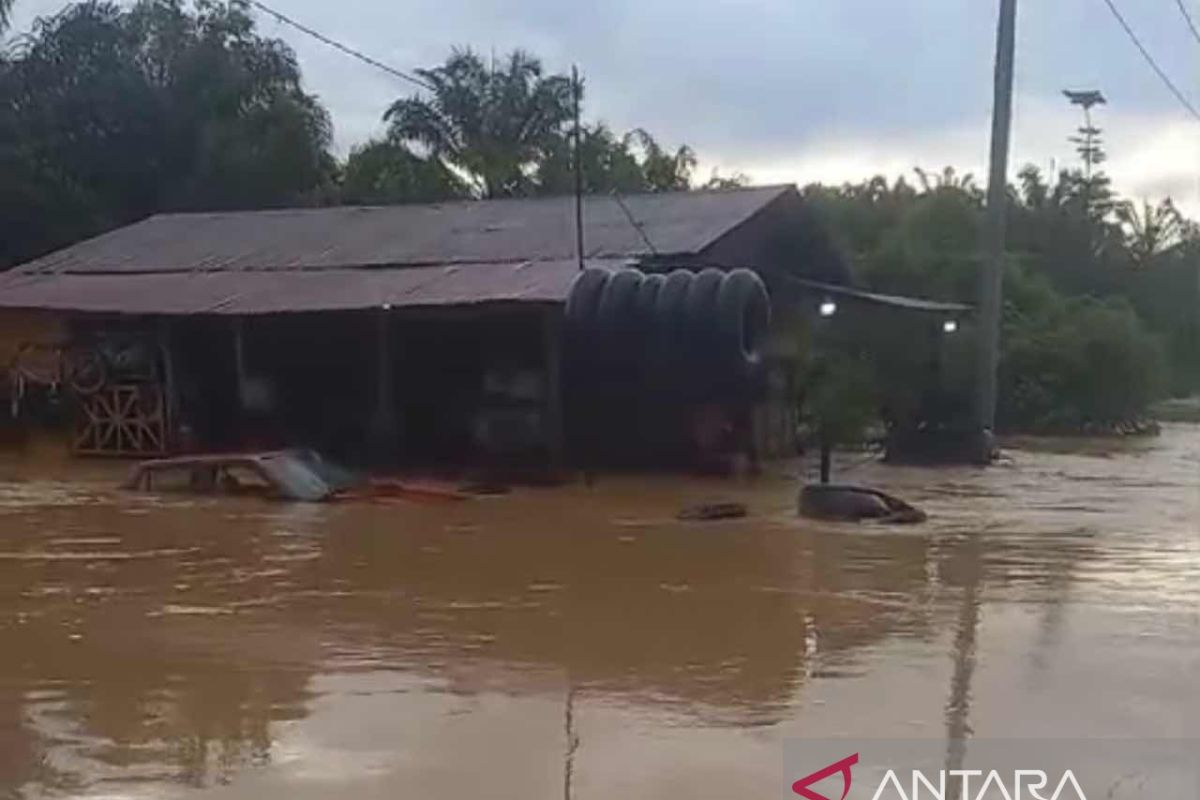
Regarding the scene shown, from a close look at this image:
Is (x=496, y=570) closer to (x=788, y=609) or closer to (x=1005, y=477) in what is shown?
(x=788, y=609)

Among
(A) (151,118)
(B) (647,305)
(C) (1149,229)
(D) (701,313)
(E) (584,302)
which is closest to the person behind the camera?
(D) (701,313)

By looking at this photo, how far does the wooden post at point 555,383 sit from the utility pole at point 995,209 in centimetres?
648

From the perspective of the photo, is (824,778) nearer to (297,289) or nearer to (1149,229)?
(297,289)

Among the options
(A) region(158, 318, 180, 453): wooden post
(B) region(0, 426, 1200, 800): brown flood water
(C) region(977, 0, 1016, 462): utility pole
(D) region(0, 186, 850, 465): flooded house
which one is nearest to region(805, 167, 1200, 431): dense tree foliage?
(C) region(977, 0, 1016, 462): utility pole

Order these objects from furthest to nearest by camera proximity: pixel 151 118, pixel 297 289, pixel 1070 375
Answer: pixel 151 118 < pixel 1070 375 < pixel 297 289

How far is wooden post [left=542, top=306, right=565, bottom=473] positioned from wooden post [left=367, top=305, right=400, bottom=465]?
2.18 metres

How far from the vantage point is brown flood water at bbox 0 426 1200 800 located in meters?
6.02

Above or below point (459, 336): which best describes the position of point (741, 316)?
above

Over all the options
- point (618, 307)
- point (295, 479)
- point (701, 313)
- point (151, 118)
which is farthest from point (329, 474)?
point (151, 118)

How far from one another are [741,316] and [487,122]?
2193cm

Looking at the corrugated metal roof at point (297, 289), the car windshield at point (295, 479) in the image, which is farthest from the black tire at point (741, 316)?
the car windshield at point (295, 479)

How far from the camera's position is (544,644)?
8.35 metres

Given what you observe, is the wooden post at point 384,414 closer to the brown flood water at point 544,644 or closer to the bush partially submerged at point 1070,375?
the brown flood water at point 544,644

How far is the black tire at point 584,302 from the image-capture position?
59.4 feet
